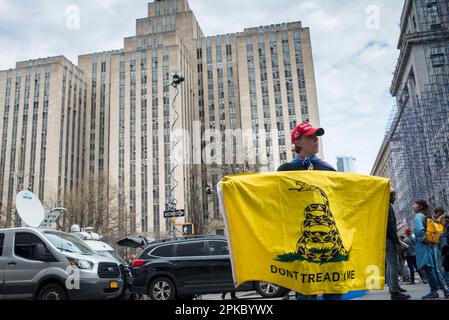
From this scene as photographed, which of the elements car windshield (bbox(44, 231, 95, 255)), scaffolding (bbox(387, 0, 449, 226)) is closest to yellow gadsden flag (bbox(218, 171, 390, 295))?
car windshield (bbox(44, 231, 95, 255))

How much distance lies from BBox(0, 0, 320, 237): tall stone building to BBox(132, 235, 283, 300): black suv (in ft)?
236

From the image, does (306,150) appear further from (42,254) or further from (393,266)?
(42,254)

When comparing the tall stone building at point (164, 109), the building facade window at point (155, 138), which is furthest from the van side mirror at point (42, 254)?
the building facade window at point (155, 138)

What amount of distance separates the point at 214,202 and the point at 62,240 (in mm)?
54886

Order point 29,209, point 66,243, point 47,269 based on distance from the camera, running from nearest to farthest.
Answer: point 47,269 < point 66,243 < point 29,209

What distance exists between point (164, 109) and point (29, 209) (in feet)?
277

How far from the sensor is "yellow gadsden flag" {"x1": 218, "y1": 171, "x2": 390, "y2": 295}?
3.79 meters

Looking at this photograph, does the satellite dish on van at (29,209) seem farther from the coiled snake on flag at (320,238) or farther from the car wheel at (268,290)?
the coiled snake on flag at (320,238)

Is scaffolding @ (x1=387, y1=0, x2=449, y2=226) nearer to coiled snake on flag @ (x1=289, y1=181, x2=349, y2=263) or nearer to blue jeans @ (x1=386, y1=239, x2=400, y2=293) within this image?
blue jeans @ (x1=386, y1=239, x2=400, y2=293)

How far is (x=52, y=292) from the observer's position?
8859 mm

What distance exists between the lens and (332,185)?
4.05m

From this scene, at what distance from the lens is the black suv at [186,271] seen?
36.8 ft

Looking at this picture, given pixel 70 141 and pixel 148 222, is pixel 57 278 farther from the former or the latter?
pixel 70 141

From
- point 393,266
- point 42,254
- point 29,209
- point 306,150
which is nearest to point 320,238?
point 306,150
